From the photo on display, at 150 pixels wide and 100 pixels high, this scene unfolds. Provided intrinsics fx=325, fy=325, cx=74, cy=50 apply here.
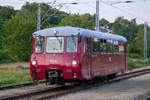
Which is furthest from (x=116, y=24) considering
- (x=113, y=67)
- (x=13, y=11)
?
(x=113, y=67)

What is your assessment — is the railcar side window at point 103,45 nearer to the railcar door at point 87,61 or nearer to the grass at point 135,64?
the railcar door at point 87,61

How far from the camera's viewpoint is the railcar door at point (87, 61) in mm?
15652

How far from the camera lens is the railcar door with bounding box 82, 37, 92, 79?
15.7m

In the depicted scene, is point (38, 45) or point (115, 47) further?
point (115, 47)

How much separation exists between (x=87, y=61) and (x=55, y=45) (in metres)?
1.79

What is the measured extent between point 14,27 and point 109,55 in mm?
24146

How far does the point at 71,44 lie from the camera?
50.7ft

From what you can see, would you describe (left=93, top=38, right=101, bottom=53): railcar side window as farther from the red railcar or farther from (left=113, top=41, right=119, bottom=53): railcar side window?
(left=113, top=41, right=119, bottom=53): railcar side window

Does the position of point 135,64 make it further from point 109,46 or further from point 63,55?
point 63,55

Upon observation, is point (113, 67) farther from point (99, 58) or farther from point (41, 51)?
point (41, 51)

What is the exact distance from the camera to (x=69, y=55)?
599 inches

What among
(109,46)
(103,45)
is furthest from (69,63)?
(109,46)

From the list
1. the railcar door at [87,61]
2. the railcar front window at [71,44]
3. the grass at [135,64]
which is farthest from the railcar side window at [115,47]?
the grass at [135,64]

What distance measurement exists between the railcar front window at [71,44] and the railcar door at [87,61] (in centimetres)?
66
